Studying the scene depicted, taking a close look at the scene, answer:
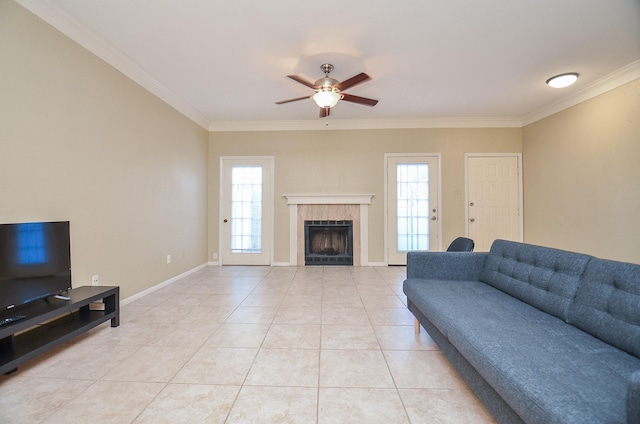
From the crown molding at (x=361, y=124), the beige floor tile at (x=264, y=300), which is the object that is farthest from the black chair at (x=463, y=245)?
the crown molding at (x=361, y=124)

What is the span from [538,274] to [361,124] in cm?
399

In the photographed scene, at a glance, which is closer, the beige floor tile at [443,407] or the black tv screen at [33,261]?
the beige floor tile at [443,407]

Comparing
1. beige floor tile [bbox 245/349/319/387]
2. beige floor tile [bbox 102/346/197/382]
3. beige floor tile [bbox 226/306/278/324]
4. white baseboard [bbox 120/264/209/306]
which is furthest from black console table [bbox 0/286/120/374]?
beige floor tile [bbox 245/349/319/387]

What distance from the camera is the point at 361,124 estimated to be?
522cm

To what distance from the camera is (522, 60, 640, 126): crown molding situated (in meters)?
3.28

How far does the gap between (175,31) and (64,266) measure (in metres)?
2.30

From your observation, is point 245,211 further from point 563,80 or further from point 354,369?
point 563,80

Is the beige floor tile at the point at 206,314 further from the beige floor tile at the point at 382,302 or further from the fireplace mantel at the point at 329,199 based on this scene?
the fireplace mantel at the point at 329,199

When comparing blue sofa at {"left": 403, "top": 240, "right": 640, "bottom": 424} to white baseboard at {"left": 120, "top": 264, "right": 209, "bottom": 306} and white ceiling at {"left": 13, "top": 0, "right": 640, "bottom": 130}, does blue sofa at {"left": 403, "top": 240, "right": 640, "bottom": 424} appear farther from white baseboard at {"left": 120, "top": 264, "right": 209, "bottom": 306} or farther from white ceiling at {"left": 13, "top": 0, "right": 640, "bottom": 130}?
white baseboard at {"left": 120, "top": 264, "right": 209, "bottom": 306}

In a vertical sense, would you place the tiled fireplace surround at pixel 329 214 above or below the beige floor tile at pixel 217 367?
above

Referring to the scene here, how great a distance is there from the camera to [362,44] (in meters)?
2.79

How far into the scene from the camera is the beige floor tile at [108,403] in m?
1.43

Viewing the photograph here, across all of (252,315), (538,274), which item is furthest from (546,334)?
(252,315)

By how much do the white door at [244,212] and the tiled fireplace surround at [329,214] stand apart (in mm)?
512
